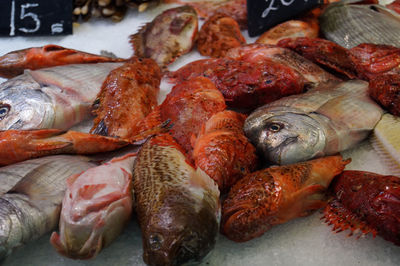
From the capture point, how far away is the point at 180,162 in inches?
60.3

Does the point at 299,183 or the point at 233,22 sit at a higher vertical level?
the point at 233,22

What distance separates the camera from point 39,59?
2.26 meters

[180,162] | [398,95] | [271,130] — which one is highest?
[398,95]

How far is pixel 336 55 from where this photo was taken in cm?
Result: 215

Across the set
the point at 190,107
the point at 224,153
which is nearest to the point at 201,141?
the point at 224,153

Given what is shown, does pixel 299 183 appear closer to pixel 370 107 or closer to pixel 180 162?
pixel 180 162

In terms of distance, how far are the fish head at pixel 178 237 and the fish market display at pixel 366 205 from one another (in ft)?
1.62

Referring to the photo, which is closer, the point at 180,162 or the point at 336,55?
the point at 180,162

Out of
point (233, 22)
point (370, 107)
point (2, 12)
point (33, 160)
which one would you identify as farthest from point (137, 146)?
point (2, 12)

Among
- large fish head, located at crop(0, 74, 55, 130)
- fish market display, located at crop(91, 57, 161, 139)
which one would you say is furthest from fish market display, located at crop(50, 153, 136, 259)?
large fish head, located at crop(0, 74, 55, 130)

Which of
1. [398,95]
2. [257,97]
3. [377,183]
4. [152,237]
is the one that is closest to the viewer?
[152,237]

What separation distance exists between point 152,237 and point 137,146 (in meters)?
0.55

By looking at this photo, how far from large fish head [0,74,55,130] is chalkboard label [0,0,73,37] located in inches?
29.9

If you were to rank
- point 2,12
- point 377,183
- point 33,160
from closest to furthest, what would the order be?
1. point 377,183
2. point 33,160
3. point 2,12
